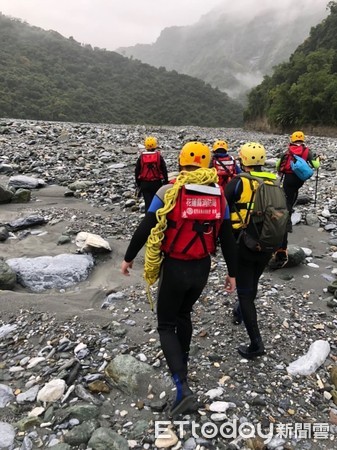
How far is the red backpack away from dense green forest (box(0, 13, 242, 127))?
38804 millimetres

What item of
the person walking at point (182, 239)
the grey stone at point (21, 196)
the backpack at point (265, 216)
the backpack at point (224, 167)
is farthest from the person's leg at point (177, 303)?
the grey stone at point (21, 196)

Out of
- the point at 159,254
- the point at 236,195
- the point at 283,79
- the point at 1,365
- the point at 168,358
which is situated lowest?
the point at 1,365

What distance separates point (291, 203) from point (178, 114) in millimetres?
59936

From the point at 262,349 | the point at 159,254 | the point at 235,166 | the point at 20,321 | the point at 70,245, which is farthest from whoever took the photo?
the point at 70,245

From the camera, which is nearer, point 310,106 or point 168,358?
point 168,358

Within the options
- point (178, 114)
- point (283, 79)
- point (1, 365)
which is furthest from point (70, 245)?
point (178, 114)

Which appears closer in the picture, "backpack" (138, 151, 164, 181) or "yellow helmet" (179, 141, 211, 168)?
"yellow helmet" (179, 141, 211, 168)

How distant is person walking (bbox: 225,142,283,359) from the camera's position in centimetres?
354

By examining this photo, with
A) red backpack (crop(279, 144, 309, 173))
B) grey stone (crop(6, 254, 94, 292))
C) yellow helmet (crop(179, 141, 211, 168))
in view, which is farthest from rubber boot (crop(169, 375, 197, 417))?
red backpack (crop(279, 144, 309, 173))

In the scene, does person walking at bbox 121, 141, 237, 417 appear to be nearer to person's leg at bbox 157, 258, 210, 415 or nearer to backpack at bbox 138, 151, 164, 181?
person's leg at bbox 157, 258, 210, 415

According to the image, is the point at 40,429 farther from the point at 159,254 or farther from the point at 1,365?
the point at 159,254

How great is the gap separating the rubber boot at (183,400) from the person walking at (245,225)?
0.95 meters

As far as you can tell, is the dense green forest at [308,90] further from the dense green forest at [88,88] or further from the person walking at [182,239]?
the person walking at [182,239]

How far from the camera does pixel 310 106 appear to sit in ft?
117
